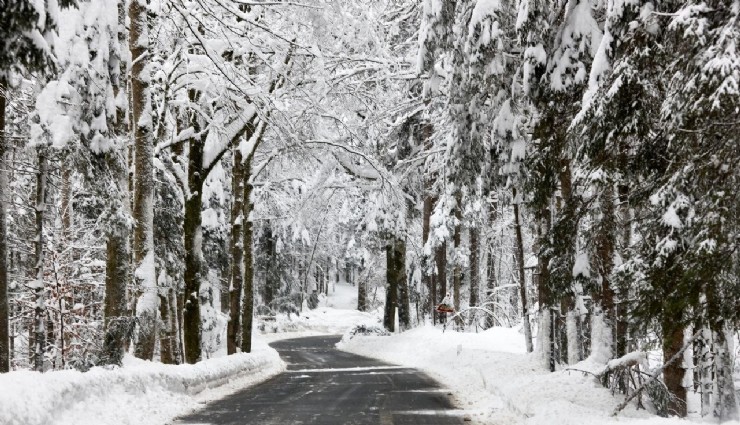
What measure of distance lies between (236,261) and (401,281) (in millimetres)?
11632

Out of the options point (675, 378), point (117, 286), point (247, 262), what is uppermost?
point (247, 262)

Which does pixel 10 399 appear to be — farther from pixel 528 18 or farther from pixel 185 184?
pixel 185 184

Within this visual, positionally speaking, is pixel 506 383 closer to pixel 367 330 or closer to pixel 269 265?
pixel 367 330

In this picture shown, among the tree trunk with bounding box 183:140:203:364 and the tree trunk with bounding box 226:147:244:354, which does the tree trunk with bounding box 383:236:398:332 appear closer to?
the tree trunk with bounding box 226:147:244:354

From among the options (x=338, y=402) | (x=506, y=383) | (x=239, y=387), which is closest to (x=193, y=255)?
(x=239, y=387)

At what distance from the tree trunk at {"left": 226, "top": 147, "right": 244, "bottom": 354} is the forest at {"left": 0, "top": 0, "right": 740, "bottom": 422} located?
0.07 m

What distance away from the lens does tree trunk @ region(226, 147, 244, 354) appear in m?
22.2

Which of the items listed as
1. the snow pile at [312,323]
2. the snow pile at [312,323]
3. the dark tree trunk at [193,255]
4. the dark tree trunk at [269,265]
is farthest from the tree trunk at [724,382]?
the dark tree trunk at [269,265]

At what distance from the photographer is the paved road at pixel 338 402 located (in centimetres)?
1077

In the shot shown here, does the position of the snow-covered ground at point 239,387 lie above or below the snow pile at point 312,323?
above

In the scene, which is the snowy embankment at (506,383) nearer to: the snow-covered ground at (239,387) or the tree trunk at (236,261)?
the snow-covered ground at (239,387)

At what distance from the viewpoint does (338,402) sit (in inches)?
512

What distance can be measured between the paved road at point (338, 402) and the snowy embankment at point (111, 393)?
0.59 metres

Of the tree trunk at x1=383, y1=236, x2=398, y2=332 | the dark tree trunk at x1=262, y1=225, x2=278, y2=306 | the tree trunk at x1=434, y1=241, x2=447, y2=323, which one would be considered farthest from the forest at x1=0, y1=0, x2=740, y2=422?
the dark tree trunk at x1=262, y1=225, x2=278, y2=306
